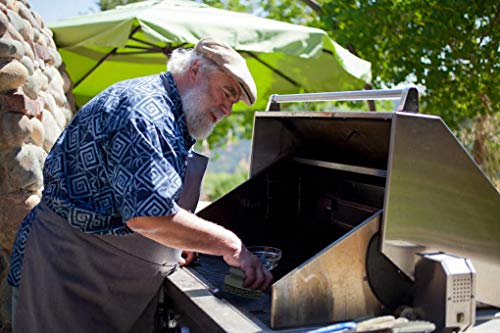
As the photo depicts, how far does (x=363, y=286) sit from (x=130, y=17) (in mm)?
3292

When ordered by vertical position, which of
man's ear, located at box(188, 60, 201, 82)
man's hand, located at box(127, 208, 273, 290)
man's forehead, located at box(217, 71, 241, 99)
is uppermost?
man's ear, located at box(188, 60, 201, 82)

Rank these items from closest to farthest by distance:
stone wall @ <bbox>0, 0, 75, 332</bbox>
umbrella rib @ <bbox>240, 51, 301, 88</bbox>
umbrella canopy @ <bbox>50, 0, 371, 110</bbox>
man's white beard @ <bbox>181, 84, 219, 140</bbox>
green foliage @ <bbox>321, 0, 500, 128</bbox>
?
man's white beard @ <bbox>181, 84, 219, 140</bbox> < stone wall @ <bbox>0, 0, 75, 332</bbox> < umbrella canopy @ <bbox>50, 0, 371, 110</bbox> < green foliage @ <bbox>321, 0, 500, 128</bbox> < umbrella rib @ <bbox>240, 51, 301, 88</bbox>

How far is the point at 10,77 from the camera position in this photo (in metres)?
3.22

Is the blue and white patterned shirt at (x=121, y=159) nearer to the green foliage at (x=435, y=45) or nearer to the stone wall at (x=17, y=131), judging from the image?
the stone wall at (x=17, y=131)

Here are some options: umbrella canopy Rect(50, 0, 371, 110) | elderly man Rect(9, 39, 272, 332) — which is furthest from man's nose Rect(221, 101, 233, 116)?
umbrella canopy Rect(50, 0, 371, 110)

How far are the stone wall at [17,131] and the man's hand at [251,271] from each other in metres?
1.90

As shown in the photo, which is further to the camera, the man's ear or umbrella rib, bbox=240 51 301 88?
umbrella rib, bbox=240 51 301 88

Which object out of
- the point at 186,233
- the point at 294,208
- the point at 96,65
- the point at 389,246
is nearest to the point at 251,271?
the point at 186,233

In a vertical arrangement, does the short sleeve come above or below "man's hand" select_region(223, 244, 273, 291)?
above

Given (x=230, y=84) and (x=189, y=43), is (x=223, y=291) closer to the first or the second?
(x=230, y=84)

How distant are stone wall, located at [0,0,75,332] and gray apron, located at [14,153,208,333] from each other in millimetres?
1343

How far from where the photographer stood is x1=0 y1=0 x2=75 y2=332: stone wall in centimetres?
327

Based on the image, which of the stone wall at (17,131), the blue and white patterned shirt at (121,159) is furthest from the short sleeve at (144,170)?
the stone wall at (17,131)

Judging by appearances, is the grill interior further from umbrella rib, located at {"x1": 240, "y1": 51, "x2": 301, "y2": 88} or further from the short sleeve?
umbrella rib, located at {"x1": 240, "y1": 51, "x2": 301, "y2": 88}
